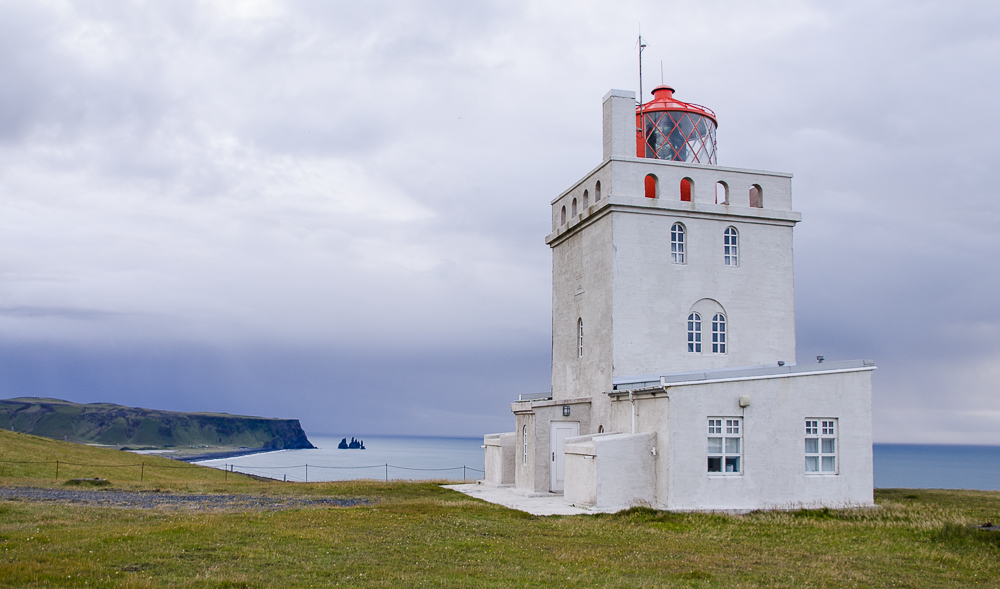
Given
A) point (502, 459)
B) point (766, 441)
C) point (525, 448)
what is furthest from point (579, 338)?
point (766, 441)

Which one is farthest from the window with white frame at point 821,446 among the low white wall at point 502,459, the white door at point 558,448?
the low white wall at point 502,459

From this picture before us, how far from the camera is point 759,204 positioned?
25234mm

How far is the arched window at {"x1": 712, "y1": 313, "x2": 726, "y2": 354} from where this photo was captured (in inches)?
947

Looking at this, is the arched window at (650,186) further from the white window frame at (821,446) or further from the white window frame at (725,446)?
the white window frame at (821,446)

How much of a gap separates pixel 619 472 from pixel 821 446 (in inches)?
223

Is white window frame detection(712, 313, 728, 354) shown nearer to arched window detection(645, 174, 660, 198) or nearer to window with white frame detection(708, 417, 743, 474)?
window with white frame detection(708, 417, 743, 474)

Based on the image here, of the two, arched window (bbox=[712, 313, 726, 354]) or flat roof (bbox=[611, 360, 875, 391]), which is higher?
arched window (bbox=[712, 313, 726, 354])

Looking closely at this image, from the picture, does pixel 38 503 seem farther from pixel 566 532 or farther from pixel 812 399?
pixel 812 399

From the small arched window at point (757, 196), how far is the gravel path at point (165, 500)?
1499cm

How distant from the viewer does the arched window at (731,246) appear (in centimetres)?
2448

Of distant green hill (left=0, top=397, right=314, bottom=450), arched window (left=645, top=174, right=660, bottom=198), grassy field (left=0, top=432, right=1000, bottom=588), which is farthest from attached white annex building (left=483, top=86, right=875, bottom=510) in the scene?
distant green hill (left=0, top=397, right=314, bottom=450)

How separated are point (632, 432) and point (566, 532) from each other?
6.37 meters

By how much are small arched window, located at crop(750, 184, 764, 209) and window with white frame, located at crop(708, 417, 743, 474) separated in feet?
26.1

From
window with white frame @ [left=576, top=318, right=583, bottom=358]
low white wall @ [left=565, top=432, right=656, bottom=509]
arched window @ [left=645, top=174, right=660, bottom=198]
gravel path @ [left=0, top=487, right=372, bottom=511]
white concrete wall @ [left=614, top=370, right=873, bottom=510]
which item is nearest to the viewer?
gravel path @ [left=0, top=487, right=372, bottom=511]
